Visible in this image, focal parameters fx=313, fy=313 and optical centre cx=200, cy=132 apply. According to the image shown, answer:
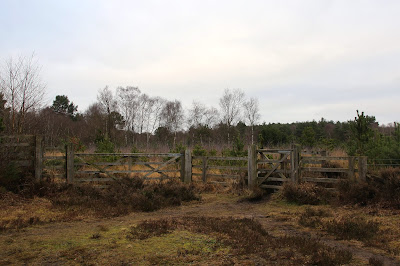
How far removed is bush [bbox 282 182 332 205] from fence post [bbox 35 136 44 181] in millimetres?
8600

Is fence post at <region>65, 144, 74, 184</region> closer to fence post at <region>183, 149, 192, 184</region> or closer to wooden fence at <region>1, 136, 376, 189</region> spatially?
wooden fence at <region>1, 136, 376, 189</region>

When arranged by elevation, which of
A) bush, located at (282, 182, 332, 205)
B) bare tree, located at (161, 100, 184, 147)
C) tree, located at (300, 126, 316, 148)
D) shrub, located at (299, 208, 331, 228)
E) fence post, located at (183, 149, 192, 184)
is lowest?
shrub, located at (299, 208, 331, 228)

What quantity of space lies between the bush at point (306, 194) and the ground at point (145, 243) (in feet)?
3.21

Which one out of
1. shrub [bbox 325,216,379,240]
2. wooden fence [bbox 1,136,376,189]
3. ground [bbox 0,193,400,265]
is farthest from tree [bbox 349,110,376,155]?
shrub [bbox 325,216,379,240]

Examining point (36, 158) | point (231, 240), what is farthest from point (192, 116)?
point (231, 240)

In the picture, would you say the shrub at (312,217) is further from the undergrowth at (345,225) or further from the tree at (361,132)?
the tree at (361,132)

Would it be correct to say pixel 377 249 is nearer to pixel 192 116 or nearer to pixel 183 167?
pixel 183 167

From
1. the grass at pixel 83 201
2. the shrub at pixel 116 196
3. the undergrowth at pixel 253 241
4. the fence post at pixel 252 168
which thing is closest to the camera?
the undergrowth at pixel 253 241

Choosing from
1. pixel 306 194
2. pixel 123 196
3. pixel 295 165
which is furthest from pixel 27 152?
pixel 306 194

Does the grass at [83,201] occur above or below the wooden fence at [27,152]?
below

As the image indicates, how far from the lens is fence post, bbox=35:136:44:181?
11.1m

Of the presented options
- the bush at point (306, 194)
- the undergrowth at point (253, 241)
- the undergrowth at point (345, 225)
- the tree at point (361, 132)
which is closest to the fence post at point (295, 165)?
the bush at point (306, 194)

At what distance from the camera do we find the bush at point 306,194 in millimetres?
9789

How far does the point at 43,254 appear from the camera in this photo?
5230 millimetres
